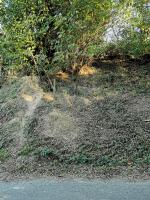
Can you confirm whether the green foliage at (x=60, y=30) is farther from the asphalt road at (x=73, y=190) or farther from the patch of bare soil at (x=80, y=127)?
the asphalt road at (x=73, y=190)

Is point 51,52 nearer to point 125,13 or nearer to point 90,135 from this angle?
point 125,13

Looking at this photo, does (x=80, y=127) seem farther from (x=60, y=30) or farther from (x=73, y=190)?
(x=60, y=30)

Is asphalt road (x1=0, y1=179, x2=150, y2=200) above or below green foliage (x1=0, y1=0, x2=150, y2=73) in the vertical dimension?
below

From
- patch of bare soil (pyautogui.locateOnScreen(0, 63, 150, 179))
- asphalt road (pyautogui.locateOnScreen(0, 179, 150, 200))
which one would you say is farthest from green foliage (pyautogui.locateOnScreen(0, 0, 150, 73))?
asphalt road (pyautogui.locateOnScreen(0, 179, 150, 200))

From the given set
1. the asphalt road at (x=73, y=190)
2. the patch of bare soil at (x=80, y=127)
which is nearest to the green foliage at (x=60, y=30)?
the patch of bare soil at (x=80, y=127)

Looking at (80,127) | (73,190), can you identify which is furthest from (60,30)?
(73,190)

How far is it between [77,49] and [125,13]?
2307 millimetres

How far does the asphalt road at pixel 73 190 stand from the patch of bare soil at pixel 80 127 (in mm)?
850

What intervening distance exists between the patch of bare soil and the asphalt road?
33.5 inches

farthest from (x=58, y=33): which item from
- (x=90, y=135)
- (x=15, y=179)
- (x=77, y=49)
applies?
(x=15, y=179)

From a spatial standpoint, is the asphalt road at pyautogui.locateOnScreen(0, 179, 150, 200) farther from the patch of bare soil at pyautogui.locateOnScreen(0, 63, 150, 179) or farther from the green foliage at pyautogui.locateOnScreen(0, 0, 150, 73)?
the green foliage at pyautogui.locateOnScreen(0, 0, 150, 73)

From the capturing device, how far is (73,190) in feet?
32.8

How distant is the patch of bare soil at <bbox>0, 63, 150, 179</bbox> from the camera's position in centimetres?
1240

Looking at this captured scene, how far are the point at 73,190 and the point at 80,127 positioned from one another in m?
4.45
